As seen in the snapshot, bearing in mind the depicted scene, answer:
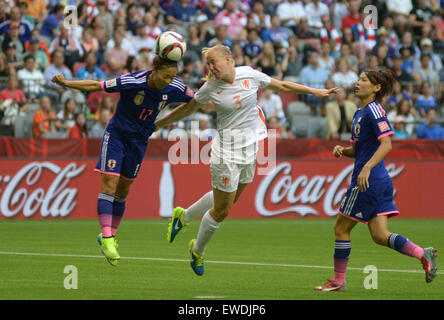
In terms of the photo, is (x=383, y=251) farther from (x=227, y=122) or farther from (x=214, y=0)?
(x=214, y=0)

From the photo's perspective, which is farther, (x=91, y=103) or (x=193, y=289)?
(x=91, y=103)

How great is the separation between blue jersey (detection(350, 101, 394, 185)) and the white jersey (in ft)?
3.86

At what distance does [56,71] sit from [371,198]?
13068 mm

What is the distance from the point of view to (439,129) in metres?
22.2

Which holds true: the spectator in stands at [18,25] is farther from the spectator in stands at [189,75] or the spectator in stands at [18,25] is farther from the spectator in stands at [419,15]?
the spectator in stands at [419,15]

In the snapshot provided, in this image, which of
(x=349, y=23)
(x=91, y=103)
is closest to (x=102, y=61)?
(x=91, y=103)

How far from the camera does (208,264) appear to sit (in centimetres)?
1179

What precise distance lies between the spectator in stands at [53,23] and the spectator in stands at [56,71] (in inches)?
64.2

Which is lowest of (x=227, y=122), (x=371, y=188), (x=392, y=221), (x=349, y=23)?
(x=392, y=221)

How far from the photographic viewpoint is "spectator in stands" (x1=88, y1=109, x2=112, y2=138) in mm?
19594

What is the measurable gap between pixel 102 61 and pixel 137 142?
38.0 feet

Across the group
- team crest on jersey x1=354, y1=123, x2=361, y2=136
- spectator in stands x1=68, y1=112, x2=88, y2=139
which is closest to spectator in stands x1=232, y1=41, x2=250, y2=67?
spectator in stands x1=68, y1=112, x2=88, y2=139

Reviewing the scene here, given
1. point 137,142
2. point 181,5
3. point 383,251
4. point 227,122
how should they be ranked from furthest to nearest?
point 181,5
point 383,251
point 137,142
point 227,122

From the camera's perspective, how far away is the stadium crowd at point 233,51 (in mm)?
20312
